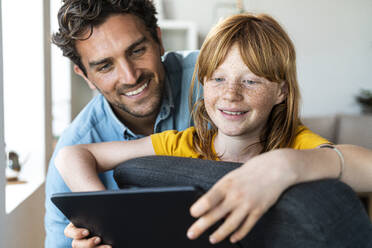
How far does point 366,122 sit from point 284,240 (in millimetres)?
2752

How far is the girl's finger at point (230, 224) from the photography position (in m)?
0.51

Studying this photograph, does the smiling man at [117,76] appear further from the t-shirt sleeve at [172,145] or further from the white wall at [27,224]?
the t-shirt sleeve at [172,145]

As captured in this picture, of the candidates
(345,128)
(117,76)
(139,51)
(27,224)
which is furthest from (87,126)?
(345,128)

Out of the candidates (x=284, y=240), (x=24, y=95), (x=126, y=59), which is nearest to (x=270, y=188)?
(x=284, y=240)

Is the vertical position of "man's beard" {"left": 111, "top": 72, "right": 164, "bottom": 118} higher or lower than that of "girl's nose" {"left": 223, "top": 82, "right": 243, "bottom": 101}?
lower

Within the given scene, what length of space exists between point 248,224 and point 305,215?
0.09 meters

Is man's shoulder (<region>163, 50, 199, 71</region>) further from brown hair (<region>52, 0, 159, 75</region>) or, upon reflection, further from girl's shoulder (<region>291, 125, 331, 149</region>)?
girl's shoulder (<region>291, 125, 331, 149</region>)

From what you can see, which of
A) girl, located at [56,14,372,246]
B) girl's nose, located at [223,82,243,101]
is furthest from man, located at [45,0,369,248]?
girl's nose, located at [223,82,243,101]

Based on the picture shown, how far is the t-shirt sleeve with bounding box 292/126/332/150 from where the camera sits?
3.06 ft

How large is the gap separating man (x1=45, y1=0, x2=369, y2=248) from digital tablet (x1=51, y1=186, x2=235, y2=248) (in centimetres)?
72

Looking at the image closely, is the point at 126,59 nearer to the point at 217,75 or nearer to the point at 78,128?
the point at 78,128

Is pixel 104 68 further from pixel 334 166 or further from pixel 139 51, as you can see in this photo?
pixel 334 166

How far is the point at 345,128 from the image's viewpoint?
2.98 meters

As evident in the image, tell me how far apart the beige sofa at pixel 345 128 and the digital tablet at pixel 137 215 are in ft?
8.52
